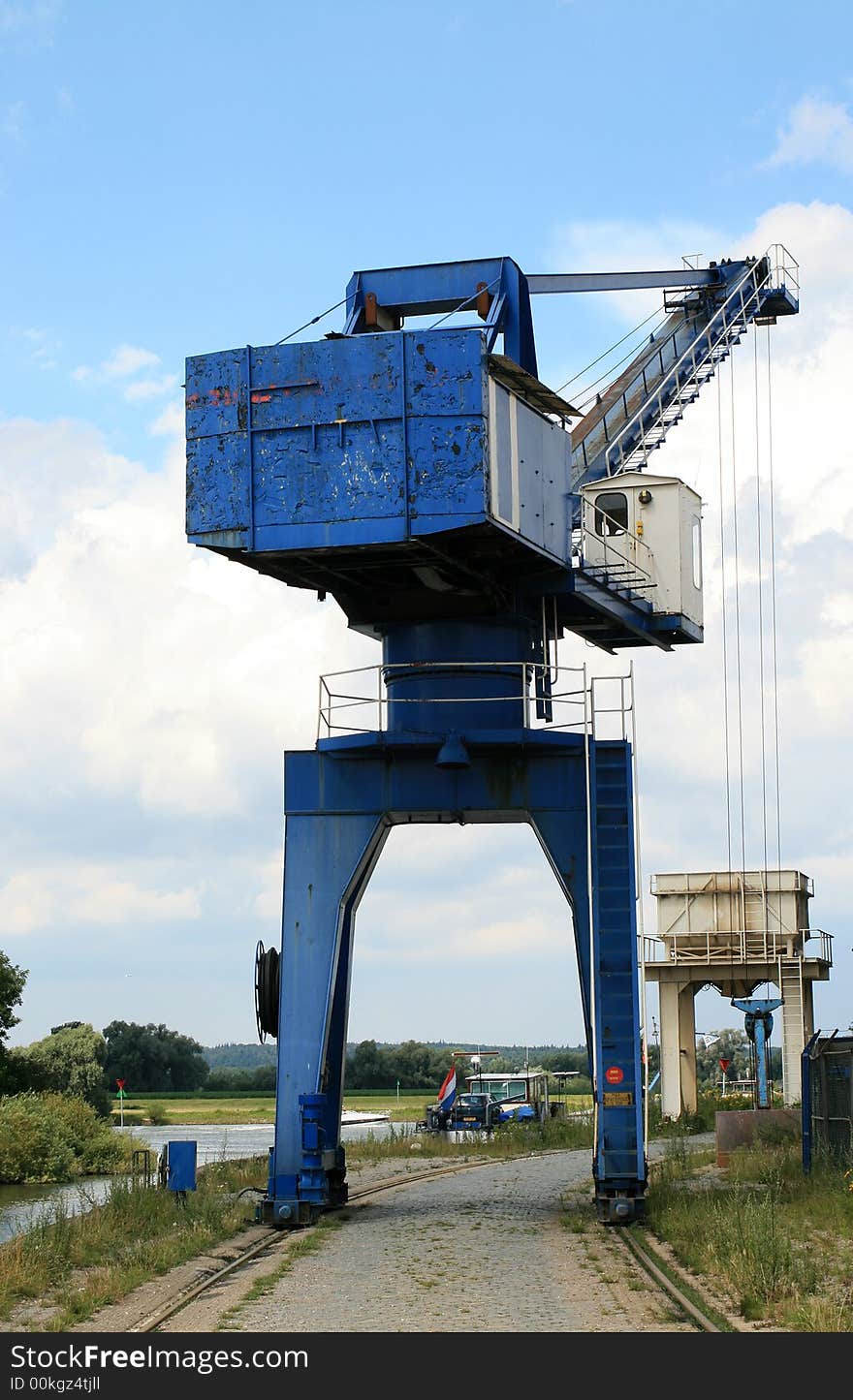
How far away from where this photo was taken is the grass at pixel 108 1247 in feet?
54.7

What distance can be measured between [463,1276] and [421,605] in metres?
11.7

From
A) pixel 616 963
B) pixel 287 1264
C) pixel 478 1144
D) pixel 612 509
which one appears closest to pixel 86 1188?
pixel 478 1144

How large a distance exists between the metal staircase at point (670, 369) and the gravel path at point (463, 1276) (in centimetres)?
1393

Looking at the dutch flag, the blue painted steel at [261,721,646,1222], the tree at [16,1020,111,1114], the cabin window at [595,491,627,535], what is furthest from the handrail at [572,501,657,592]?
the tree at [16,1020,111,1114]

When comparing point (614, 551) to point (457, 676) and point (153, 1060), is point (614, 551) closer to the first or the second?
point (457, 676)

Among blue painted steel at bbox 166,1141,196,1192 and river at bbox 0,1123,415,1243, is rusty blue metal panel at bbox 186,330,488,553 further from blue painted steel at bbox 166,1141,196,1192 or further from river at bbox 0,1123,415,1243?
river at bbox 0,1123,415,1243

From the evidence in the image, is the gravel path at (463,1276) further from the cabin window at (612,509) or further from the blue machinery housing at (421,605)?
the cabin window at (612,509)

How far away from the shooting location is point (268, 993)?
85.9ft

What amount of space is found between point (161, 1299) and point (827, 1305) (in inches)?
255

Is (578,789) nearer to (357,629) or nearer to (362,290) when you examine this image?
(357,629)

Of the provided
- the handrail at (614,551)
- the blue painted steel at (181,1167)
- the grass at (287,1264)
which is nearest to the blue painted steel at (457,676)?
the handrail at (614,551)

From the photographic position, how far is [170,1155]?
2458cm

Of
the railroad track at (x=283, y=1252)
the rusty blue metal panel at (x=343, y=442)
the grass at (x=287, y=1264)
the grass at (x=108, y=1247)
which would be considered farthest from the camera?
the rusty blue metal panel at (x=343, y=442)
